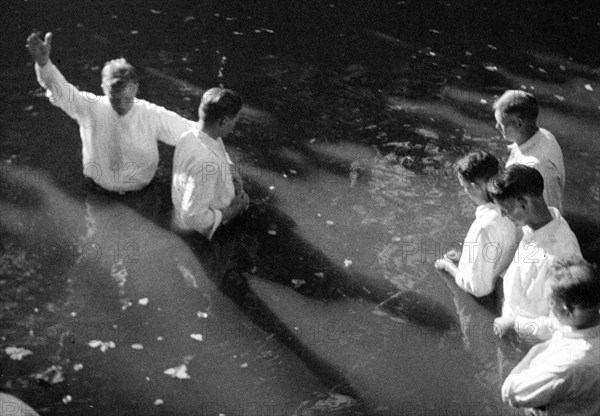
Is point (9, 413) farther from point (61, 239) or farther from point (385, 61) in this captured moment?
point (385, 61)

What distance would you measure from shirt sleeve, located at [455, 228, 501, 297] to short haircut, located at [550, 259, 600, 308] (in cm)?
103

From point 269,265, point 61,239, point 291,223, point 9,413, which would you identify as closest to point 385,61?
point 291,223

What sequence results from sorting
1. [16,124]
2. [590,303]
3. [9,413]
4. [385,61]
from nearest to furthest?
[9,413], [590,303], [16,124], [385,61]

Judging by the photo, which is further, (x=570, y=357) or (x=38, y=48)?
(x=38, y=48)

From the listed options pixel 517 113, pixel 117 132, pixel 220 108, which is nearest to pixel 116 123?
pixel 117 132

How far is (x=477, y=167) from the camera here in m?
5.16

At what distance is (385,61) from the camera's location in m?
8.62

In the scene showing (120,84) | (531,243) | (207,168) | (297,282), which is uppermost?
(120,84)

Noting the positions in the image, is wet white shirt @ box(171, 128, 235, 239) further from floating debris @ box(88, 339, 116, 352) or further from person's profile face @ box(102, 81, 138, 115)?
floating debris @ box(88, 339, 116, 352)

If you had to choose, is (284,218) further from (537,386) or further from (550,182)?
(537,386)

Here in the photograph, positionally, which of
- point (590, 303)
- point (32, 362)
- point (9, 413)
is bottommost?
point (32, 362)

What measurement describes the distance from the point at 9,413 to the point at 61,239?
2.44 meters

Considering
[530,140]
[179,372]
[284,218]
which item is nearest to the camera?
[179,372]

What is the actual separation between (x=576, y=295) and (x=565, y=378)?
412mm
